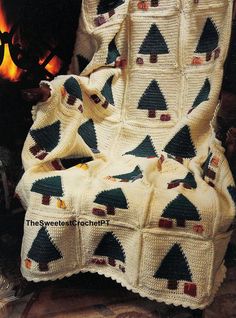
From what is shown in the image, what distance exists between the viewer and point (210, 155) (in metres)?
1.39

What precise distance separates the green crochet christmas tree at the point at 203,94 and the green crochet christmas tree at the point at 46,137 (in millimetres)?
541

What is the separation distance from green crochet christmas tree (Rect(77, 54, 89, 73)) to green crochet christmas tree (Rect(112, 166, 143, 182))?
57 cm

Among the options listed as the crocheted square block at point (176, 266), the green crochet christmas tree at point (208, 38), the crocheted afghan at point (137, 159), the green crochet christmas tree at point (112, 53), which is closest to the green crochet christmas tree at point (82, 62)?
the crocheted afghan at point (137, 159)

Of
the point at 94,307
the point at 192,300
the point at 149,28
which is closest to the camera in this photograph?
the point at 192,300

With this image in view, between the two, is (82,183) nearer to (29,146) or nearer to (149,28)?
(29,146)

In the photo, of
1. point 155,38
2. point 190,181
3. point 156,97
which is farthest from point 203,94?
point 190,181

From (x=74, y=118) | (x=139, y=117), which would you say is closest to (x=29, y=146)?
(x=74, y=118)

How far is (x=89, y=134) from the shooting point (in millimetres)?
1666

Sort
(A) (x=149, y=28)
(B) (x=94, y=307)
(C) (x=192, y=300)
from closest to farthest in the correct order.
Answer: (C) (x=192, y=300)
(B) (x=94, y=307)
(A) (x=149, y=28)

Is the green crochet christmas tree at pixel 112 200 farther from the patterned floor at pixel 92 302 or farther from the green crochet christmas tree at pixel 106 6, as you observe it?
the green crochet christmas tree at pixel 106 6

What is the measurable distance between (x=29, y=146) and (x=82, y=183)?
0.26 m

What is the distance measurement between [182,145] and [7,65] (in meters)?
0.78

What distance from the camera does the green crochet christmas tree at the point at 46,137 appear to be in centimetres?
149

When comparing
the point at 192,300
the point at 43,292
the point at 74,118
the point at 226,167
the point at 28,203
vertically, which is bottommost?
the point at 43,292
